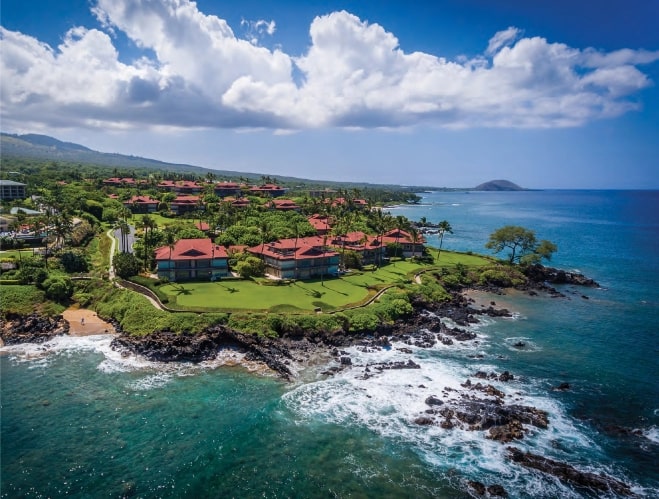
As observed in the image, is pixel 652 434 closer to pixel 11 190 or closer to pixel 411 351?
pixel 411 351

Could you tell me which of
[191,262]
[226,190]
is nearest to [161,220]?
[226,190]

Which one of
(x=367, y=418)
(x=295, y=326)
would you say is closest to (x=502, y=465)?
(x=367, y=418)

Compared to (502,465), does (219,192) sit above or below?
above

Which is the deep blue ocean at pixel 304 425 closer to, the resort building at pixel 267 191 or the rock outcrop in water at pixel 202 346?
the rock outcrop in water at pixel 202 346

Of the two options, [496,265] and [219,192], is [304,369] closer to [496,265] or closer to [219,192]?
[496,265]

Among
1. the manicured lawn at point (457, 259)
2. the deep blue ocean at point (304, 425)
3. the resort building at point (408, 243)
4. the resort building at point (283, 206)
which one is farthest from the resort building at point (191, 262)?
the resort building at point (283, 206)

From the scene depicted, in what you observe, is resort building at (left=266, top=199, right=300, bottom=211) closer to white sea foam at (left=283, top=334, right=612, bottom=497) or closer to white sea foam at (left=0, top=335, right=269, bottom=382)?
white sea foam at (left=0, top=335, right=269, bottom=382)

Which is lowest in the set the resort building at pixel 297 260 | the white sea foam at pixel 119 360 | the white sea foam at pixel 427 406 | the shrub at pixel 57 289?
the white sea foam at pixel 119 360
